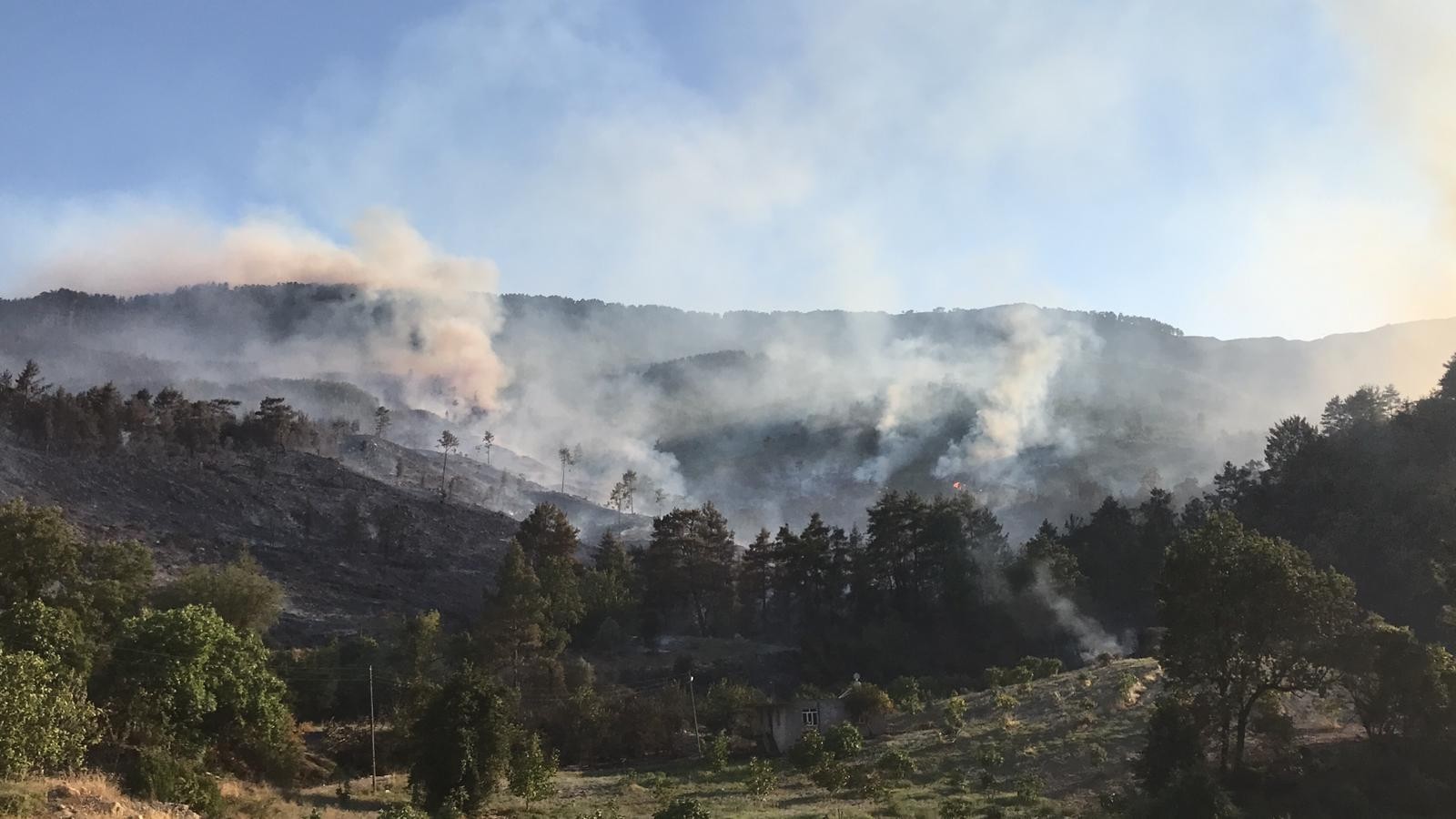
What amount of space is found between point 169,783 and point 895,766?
98.6ft

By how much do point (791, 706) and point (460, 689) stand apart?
24953 mm

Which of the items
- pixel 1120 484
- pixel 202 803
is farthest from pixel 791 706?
pixel 1120 484

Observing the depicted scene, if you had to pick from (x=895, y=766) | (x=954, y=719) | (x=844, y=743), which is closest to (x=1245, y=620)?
(x=895, y=766)

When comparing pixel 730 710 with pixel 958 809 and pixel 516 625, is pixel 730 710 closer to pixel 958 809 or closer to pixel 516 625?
pixel 516 625

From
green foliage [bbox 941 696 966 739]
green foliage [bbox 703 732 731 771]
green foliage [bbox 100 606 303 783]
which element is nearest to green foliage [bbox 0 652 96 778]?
green foliage [bbox 100 606 303 783]

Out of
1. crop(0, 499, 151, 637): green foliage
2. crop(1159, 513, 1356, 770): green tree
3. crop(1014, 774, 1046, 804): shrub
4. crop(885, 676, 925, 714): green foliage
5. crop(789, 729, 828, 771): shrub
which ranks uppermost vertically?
crop(0, 499, 151, 637): green foliage

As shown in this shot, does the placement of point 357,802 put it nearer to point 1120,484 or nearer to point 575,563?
point 575,563

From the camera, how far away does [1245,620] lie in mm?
37531

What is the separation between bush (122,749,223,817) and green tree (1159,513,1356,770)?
1499 inches

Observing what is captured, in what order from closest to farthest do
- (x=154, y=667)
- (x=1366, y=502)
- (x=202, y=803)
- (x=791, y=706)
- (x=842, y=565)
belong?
(x=202, y=803)
(x=154, y=667)
(x=791, y=706)
(x=1366, y=502)
(x=842, y=565)

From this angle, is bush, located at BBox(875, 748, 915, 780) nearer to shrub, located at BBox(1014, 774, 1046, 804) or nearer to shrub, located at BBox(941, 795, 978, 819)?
shrub, located at BBox(1014, 774, 1046, 804)

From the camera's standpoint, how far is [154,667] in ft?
125

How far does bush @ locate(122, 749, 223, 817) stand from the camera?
33000 millimetres

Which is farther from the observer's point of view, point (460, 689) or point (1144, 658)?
point (1144, 658)
